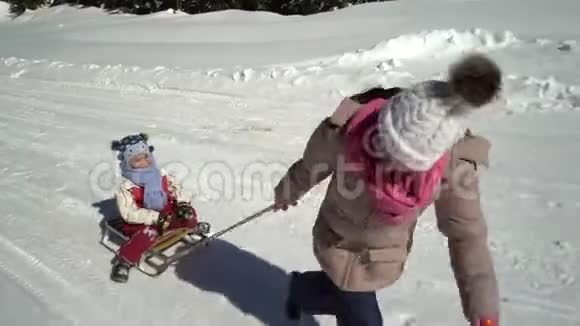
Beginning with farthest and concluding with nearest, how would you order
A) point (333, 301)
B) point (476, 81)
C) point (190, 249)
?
point (190, 249) → point (333, 301) → point (476, 81)

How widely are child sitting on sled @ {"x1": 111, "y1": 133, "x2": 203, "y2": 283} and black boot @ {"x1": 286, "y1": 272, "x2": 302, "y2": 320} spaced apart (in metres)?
0.96

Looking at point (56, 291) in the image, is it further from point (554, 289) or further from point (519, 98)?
point (519, 98)

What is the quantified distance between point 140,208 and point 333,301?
1.53 metres

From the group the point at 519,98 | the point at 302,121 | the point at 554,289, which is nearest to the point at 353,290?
the point at 554,289

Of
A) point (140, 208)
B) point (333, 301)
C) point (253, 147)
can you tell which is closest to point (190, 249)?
point (140, 208)

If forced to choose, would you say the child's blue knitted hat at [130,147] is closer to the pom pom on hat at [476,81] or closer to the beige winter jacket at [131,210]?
the beige winter jacket at [131,210]

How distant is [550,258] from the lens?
319 cm

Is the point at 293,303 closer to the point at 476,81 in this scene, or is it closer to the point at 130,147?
the point at 130,147

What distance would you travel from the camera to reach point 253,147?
193 inches

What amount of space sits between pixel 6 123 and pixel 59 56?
3226 mm

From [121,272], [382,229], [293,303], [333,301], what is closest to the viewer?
[382,229]

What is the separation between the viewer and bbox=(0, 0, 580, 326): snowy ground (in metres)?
3.10

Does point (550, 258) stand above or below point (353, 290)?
below

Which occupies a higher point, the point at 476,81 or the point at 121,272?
the point at 476,81
